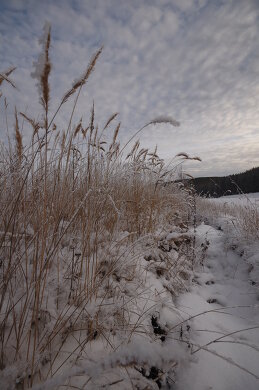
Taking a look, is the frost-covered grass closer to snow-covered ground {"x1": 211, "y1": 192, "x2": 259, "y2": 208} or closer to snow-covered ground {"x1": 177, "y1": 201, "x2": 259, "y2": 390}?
snow-covered ground {"x1": 177, "y1": 201, "x2": 259, "y2": 390}

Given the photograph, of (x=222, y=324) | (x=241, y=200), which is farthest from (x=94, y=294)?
(x=241, y=200)

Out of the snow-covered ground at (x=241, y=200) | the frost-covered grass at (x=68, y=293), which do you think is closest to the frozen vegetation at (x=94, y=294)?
the frost-covered grass at (x=68, y=293)

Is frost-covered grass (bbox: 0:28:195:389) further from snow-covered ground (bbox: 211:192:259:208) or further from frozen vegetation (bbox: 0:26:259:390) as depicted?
snow-covered ground (bbox: 211:192:259:208)

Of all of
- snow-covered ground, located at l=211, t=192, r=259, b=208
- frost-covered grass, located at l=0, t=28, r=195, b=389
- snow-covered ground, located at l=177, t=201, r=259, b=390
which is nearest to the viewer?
frost-covered grass, located at l=0, t=28, r=195, b=389

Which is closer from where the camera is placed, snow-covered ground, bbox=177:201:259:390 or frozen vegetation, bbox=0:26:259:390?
frozen vegetation, bbox=0:26:259:390

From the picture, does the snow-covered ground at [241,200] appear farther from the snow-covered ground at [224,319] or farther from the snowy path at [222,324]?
the snowy path at [222,324]

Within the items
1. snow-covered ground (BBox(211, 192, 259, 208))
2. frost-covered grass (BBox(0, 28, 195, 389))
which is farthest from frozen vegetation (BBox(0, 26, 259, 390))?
snow-covered ground (BBox(211, 192, 259, 208))

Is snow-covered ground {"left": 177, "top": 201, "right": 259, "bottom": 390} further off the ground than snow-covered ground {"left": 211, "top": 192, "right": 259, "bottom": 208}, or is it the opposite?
snow-covered ground {"left": 211, "top": 192, "right": 259, "bottom": 208}

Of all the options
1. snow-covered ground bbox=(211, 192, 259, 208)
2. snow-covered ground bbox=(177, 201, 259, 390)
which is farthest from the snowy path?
snow-covered ground bbox=(211, 192, 259, 208)

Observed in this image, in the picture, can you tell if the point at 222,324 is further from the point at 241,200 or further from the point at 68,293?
the point at 241,200

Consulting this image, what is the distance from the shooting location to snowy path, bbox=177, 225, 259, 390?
1.08 metres

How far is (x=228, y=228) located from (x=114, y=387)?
388 centimetres

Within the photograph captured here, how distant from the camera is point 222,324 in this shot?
1.60 metres

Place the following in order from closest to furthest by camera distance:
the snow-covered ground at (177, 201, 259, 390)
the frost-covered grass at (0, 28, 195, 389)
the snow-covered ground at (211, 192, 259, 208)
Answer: the frost-covered grass at (0, 28, 195, 389)
the snow-covered ground at (177, 201, 259, 390)
the snow-covered ground at (211, 192, 259, 208)
